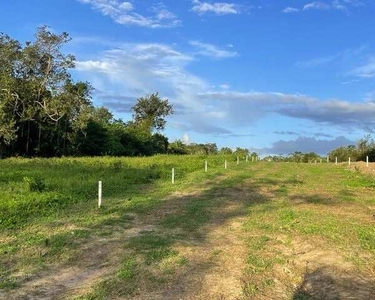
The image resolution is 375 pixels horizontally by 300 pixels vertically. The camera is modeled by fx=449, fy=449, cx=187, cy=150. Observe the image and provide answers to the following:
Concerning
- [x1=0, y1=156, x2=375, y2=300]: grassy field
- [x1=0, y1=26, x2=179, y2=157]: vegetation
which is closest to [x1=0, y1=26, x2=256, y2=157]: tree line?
[x1=0, y1=26, x2=179, y2=157]: vegetation

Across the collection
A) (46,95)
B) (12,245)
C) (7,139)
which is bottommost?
(12,245)

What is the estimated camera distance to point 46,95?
5194cm

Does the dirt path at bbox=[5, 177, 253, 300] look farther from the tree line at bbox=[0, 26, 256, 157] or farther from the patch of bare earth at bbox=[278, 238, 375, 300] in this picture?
the tree line at bbox=[0, 26, 256, 157]

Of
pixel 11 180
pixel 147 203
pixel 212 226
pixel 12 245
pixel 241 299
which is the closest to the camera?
pixel 241 299

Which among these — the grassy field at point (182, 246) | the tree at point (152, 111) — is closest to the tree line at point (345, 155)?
the tree at point (152, 111)

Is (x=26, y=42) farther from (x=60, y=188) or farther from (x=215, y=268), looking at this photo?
(x=215, y=268)

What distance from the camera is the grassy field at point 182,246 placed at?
25.1 ft

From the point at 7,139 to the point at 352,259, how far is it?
4351 centimetres

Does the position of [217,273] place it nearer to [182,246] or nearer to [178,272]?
[178,272]

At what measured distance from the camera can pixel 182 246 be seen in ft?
33.8

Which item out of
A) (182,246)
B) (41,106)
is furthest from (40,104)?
(182,246)

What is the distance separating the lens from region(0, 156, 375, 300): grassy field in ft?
25.1

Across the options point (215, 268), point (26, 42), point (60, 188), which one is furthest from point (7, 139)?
point (215, 268)

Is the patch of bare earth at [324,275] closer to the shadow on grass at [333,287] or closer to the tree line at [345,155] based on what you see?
the shadow on grass at [333,287]
